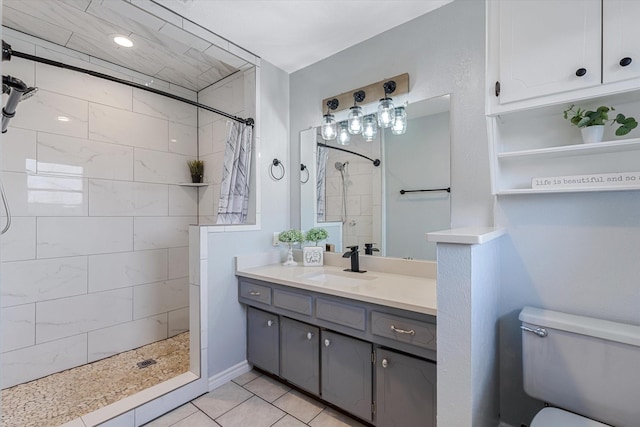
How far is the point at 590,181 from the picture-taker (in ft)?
4.44

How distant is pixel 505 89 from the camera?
142cm

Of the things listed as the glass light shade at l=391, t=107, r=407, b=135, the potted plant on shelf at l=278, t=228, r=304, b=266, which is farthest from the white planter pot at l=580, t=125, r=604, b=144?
the potted plant on shelf at l=278, t=228, r=304, b=266

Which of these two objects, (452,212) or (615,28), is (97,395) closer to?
(452,212)

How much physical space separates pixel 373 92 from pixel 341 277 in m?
1.34

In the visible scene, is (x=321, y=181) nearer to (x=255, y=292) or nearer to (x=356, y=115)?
(x=356, y=115)

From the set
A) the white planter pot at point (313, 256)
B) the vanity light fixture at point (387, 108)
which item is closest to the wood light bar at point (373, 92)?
the vanity light fixture at point (387, 108)

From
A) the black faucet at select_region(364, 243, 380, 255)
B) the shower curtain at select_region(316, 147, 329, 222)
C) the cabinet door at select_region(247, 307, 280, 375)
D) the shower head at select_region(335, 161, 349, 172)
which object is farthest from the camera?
the shower curtain at select_region(316, 147, 329, 222)

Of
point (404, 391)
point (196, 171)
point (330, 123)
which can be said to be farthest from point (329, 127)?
point (404, 391)

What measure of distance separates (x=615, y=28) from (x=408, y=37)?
109 cm

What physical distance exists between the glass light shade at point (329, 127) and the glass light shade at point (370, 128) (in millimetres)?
254

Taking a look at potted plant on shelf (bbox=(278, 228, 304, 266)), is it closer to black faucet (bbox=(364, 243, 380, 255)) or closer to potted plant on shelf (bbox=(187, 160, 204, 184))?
black faucet (bbox=(364, 243, 380, 255))

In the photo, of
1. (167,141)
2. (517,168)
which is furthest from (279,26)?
(517,168)

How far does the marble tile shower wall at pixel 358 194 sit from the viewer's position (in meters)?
2.22

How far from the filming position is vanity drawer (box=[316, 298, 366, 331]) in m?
1.61
